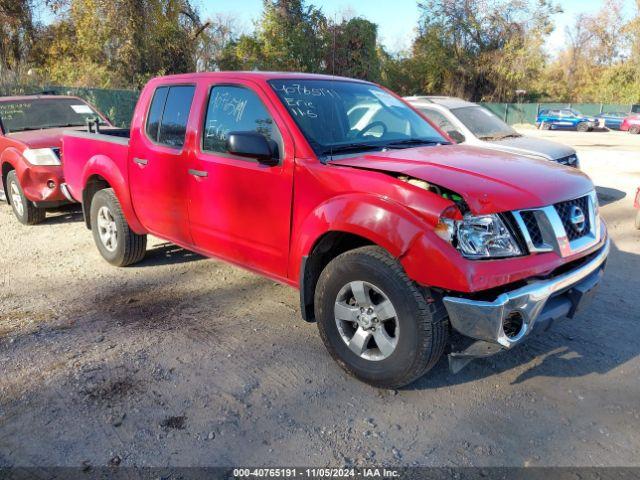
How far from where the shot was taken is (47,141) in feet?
22.5

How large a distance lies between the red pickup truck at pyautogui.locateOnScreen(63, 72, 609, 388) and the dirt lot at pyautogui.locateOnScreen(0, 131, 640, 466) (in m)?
0.33

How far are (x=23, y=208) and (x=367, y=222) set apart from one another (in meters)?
6.04

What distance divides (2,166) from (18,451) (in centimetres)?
608

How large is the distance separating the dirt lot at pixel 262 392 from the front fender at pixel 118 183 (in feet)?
2.18

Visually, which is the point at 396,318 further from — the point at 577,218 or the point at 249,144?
the point at 249,144

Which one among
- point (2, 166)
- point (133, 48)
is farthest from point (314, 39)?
point (2, 166)

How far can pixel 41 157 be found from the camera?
21.9ft

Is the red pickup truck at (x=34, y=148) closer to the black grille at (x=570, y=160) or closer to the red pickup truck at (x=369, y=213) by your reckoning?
the red pickup truck at (x=369, y=213)

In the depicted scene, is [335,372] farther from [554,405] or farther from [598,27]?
[598,27]

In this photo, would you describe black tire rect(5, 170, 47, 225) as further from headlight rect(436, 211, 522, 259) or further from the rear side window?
headlight rect(436, 211, 522, 259)

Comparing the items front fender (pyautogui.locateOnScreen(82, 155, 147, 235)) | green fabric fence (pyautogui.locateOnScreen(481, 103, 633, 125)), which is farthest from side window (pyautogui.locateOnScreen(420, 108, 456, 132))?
green fabric fence (pyautogui.locateOnScreen(481, 103, 633, 125))

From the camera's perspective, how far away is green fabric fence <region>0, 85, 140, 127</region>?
1606cm

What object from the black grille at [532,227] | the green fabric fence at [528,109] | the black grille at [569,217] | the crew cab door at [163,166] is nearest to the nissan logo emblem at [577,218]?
the black grille at [569,217]

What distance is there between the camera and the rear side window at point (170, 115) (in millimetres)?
4203
